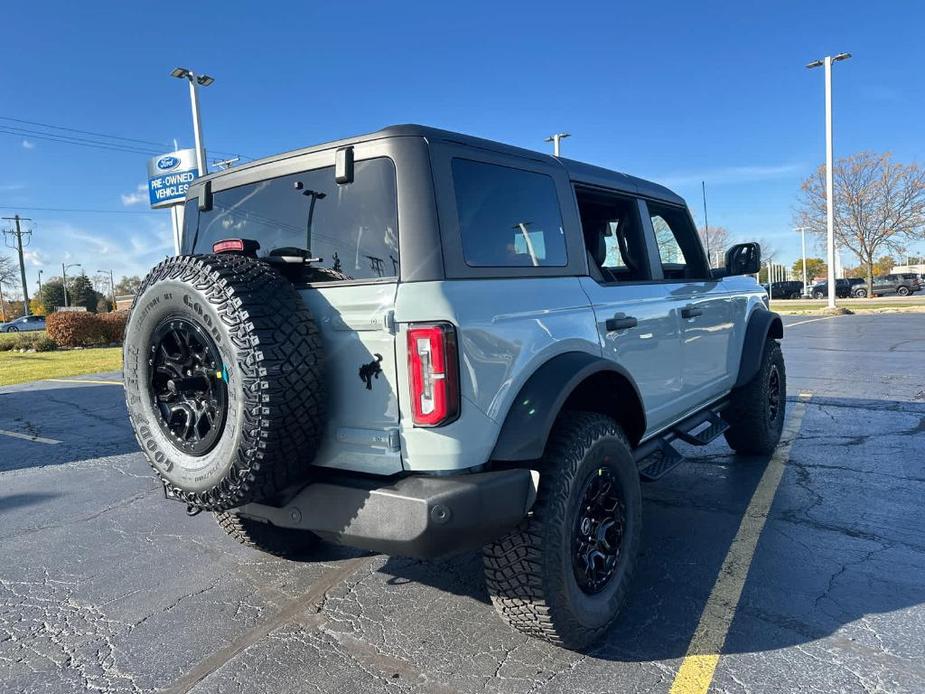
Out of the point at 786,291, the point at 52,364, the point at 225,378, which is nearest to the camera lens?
the point at 225,378

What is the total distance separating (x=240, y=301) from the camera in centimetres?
210

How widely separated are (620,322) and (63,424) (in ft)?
24.5

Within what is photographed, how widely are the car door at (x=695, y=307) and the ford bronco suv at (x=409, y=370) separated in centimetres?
95

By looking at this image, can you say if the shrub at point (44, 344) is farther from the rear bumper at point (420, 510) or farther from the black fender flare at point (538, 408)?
the black fender flare at point (538, 408)

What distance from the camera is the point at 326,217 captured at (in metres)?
2.51

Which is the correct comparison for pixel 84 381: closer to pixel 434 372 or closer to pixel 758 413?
pixel 758 413

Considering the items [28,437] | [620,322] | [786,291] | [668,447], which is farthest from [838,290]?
[28,437]

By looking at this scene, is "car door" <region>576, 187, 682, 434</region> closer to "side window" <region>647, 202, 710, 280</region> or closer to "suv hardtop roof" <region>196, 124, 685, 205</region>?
"suv hardtop roof" <region>196, 124, 685, 205</region>

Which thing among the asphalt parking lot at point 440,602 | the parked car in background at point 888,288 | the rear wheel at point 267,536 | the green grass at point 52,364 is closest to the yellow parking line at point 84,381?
the green grass at point 52,364

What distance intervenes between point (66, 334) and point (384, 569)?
2211 cm

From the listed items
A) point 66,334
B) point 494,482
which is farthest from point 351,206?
point 66,334

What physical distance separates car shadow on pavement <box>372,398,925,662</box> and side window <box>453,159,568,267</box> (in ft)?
5.37

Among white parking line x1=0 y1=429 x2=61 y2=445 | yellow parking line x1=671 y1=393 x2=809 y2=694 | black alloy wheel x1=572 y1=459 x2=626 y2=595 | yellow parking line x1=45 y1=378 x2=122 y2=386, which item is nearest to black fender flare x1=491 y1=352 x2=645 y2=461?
black alloy wheel x1=572 y1=459 x2=626 y2=595

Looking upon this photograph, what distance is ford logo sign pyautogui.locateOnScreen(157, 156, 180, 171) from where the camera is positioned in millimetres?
25250
